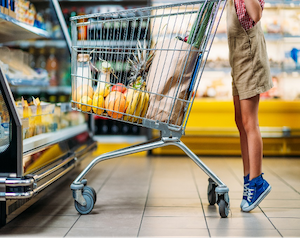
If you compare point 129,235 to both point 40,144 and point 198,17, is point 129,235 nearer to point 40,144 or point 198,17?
point 40,144

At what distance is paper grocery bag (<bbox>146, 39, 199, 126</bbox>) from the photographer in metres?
2.41

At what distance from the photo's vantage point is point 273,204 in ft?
9.29

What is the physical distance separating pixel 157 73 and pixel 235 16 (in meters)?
0.62

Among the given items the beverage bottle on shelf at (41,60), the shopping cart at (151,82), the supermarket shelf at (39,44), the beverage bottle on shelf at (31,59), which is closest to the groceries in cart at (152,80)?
the shopping cart at (151,82)

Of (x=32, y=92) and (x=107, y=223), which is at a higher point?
(x=32, y=92)

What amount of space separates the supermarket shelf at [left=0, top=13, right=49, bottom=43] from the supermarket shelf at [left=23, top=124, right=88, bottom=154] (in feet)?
2.56

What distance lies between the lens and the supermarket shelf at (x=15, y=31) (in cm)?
271

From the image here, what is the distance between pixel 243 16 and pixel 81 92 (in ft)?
3.60

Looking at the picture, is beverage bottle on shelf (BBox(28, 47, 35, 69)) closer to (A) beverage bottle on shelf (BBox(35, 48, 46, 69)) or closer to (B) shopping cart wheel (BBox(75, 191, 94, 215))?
(A) beverage bottle on shelf (BBox(35, 48, 46, 69))

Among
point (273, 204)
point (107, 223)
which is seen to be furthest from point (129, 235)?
point (273, 204)

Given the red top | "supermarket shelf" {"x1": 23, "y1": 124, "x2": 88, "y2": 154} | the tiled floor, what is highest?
Answer: the red top

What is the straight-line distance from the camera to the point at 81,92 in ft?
8.27

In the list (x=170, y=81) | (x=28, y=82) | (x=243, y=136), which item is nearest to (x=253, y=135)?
(x=243, y=136)

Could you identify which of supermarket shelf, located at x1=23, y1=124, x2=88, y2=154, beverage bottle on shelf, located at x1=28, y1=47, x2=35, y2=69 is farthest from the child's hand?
beverage bottle on shelf, located at x1=28, y1=47, x2=35, y2=69
